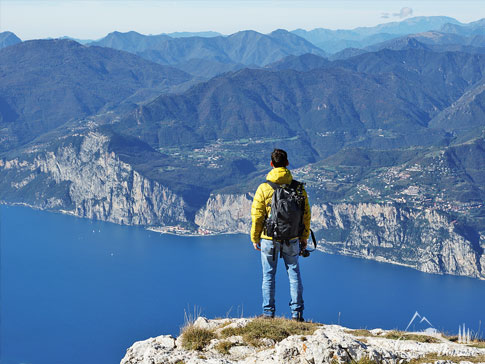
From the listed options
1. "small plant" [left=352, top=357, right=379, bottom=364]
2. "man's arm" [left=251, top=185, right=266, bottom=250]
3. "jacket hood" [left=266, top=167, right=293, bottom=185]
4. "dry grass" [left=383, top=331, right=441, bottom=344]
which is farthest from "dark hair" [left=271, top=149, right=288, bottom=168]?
"small plant" [left=352, top=357, right=379, bottom=364]

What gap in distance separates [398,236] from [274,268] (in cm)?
16253

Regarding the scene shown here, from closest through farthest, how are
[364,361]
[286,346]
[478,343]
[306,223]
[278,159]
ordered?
[364,361]
[286,346]
[478,343]
[278,159]
[306,223]

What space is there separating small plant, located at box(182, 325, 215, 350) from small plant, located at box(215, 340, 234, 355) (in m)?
0.28

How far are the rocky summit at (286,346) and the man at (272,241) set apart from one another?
0.64 meters

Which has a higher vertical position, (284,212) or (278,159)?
(278,159)

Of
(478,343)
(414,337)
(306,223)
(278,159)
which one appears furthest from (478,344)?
(278,159)

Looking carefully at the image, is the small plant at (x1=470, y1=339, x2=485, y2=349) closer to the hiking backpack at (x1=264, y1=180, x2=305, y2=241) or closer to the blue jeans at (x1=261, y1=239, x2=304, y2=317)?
the blue jeans at (x1=261, y1=239, x2=304, y2=317)

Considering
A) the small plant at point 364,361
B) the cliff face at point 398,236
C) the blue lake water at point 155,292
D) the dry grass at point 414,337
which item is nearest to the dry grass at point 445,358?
the small plant at point 364,361

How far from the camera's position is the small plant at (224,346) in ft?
33.7

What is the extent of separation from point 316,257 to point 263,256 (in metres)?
143

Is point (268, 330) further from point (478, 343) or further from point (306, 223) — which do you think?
point (478, 343)

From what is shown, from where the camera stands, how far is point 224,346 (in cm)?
1034

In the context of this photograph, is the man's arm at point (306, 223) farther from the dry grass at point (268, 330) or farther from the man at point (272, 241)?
the dry grass at point (268, 330)

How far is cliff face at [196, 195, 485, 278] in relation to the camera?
151250mm
